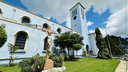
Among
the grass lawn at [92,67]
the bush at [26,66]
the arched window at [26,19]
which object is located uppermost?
the arched window at [26,19]

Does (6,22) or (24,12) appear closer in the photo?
(6,22)

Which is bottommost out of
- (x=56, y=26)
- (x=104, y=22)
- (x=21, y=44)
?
(x=21, y=44)

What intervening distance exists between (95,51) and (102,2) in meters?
21.1

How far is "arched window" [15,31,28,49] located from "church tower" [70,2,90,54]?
52.5 feet

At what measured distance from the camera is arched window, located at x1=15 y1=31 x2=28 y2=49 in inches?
419

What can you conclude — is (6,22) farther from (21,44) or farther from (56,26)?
(56,26)

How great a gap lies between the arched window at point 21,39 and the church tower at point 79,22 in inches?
629

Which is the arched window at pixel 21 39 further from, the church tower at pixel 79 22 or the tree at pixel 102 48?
the church tower at pixel 79 22

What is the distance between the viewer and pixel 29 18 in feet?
48.6

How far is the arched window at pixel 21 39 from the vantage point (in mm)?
10640

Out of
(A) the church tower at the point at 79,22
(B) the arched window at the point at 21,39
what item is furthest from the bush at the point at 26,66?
(A) the church tower at the point at 79,22

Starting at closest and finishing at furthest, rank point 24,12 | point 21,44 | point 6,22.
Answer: point 6,22 < point 21,44 < point 24,12

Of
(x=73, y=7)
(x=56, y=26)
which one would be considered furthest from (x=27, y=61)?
(x=73, y=7)

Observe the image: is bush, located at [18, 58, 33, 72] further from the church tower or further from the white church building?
the church tower
